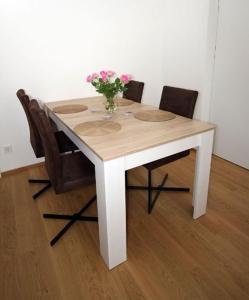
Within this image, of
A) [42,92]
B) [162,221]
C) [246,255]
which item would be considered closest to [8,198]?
[42,92]

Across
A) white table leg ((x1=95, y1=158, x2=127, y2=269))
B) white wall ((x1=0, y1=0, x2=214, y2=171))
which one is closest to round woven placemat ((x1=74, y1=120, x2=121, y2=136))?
white table leg ((x1=95, y1=158, x2=127, y2=269))

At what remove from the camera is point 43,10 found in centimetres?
247

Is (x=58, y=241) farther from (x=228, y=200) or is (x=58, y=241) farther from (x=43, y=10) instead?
(x=43, y=10)

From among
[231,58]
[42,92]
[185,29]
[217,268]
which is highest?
[185,29]

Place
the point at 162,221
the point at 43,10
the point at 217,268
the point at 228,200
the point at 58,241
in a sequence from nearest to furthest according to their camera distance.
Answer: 1. the point at 217,268
2. the point at 58,241
3. the point at 162,221
4. the point at 228,200
5. the point at 43,10

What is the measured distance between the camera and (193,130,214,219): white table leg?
1.72 metres

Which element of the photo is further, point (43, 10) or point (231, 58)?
point (231, 58)

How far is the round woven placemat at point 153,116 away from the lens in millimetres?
1915

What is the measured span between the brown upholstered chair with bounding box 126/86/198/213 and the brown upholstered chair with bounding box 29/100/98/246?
0.52 metres

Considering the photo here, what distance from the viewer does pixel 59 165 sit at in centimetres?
157

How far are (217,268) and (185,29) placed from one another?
2.72 m

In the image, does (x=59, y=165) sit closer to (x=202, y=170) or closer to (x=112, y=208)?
(x=112, y=208)

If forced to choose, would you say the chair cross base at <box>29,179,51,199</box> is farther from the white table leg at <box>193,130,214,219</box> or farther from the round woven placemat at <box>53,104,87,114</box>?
the white table leg at <box>193,130,214,219</box>

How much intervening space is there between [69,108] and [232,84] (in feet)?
6.10
